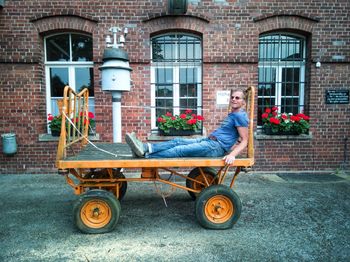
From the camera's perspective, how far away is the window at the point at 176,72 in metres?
6.55

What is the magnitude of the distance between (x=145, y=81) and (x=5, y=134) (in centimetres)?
347

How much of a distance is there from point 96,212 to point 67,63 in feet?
14.7

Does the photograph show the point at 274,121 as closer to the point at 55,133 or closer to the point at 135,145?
the point at 135,145

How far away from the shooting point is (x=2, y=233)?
3.42 metres

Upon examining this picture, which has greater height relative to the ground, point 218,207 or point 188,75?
point 188,75

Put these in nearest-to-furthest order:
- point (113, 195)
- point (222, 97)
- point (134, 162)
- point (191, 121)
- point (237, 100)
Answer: point (134, 162), point (113, 195), point (237, 100), point (191, 121), point (222, 97)

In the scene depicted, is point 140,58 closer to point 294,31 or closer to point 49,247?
point 294,31

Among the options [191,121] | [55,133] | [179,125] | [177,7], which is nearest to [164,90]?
[179,125]

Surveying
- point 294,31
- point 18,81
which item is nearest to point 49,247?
point 18,81

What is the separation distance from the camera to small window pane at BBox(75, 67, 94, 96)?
21.6ft

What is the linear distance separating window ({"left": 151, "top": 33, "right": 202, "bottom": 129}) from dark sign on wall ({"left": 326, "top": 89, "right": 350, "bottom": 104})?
10.2 ft

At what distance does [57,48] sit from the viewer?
21.5 ft

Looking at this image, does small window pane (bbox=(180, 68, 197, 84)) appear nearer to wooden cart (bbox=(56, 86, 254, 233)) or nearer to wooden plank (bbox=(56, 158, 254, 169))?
wooden cart (bbox=(56, 86, 254, 233))

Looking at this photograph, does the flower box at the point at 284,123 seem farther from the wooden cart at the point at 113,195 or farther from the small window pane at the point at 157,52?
the wooden cart at the point at 113,195
